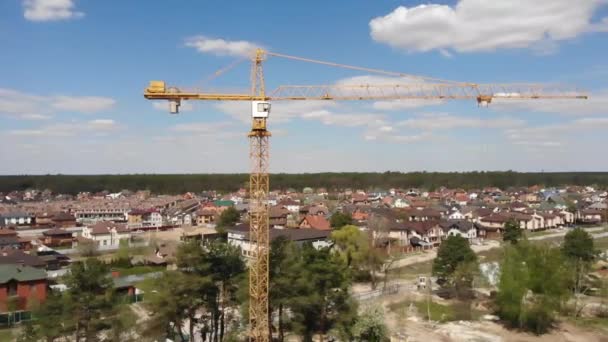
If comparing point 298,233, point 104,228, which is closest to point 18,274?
point 298,233

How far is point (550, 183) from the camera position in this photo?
128500 millimetres

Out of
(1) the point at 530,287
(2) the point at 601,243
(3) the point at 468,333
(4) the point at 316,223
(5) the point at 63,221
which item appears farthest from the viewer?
(5) the point at 63,221

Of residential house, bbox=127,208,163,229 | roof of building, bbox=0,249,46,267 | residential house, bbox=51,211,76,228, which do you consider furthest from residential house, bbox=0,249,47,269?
residential house, bbox=51,211,76,228

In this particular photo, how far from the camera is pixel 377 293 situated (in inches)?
1140

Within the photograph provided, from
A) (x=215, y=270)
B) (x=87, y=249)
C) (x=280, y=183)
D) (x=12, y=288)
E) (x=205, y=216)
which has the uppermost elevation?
(x=280, y=183)

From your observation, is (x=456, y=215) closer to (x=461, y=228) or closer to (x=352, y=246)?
(x=461, y=228)

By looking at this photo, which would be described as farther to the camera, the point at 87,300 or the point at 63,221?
the point at 63,221

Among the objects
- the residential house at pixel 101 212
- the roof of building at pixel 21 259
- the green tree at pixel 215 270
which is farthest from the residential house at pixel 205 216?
the green tree at pixel 215 270

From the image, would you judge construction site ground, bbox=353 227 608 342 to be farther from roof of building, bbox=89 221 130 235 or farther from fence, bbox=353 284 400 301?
roof of building, bbox=89 221 130 235

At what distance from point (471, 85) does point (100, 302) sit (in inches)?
830

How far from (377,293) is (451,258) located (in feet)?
16.3

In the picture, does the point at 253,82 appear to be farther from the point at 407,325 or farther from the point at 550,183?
the point at 550,183

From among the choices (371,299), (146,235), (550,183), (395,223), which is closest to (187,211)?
(146,235)

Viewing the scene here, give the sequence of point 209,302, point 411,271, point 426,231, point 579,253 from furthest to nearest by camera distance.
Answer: point 426,231
point 411,271
point 579,253
point 209,302
